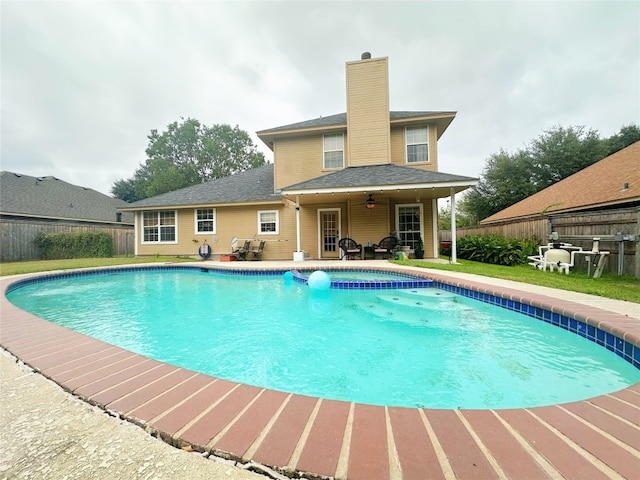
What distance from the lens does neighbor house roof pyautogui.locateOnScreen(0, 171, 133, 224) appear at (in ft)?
50.8

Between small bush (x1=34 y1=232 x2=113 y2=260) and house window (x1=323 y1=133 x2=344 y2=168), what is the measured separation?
1243 cm

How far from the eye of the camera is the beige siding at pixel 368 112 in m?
11.2

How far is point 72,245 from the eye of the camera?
1366 cm

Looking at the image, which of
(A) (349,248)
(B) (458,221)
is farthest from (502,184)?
(A) (349,248)

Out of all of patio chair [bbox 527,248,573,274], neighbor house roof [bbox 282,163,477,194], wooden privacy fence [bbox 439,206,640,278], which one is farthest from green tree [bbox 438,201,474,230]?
neighbor house roof [bbox 282,163,477,194]

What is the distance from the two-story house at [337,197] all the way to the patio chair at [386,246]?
1.03 m

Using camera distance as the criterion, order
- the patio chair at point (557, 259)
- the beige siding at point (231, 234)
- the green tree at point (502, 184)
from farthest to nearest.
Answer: the green tree at point (502, 184) < the beige siding at point (231, 234) < the patio chair at point (557, 259)

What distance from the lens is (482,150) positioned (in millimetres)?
23594

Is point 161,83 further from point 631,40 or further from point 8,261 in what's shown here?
point 631,40

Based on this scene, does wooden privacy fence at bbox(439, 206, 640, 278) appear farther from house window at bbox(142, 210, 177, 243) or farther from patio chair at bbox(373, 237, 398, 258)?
house window at bbox(142, 210, 177, 243)

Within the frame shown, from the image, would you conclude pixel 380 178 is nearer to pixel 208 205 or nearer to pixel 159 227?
pixel 208 205

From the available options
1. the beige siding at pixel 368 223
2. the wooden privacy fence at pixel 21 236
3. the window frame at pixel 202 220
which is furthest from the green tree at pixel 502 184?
the wooden privacy fence at pixel 21 236

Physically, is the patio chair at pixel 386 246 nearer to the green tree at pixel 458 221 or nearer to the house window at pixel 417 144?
the house window at pixel 417 144

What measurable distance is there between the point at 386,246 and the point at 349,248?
4.72ft
